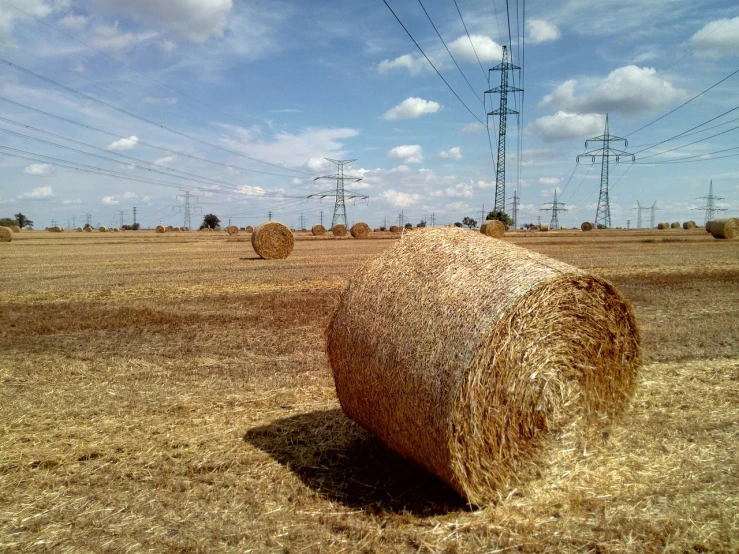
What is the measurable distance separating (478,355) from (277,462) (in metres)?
2.21

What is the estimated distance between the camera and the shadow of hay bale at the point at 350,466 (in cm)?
461

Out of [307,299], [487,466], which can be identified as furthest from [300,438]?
[307,299]

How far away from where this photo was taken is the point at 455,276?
4.91 metres

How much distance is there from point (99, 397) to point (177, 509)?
3299 millimetres

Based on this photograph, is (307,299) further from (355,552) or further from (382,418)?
(355,552)

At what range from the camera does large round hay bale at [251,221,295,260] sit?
2852 centimetres

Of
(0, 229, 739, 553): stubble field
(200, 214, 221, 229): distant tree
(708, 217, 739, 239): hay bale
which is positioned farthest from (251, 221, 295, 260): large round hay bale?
(200, 214, 221, 229): distant tree

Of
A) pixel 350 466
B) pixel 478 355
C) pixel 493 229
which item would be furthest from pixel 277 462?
pixel 493 229

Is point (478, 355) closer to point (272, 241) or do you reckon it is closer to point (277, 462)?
point (277, 462)

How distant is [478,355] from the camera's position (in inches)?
171

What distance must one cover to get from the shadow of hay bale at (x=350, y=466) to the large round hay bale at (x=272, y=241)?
22464mm

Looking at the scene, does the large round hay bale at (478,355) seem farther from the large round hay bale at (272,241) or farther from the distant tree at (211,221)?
the distant tree at (211,221)

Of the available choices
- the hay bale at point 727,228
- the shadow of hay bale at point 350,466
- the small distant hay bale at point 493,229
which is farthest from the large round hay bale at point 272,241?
the hay bale at point 727,228

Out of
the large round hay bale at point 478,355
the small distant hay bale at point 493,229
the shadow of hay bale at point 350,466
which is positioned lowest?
the shadow of hay bale at point 350,466
